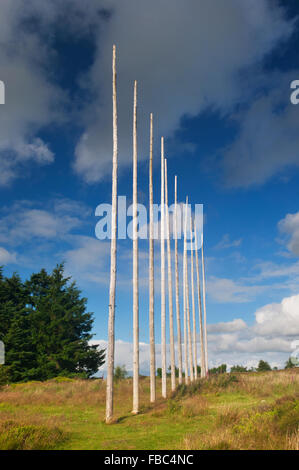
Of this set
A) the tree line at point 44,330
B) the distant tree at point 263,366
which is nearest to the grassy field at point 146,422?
the tree line at point 44,330

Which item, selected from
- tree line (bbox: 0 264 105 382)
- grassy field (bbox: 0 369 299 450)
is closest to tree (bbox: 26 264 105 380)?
tree line (bbox: 0 264 105 382)

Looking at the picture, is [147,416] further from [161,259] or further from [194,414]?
[161,259]

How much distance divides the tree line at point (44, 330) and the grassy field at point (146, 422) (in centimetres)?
1166

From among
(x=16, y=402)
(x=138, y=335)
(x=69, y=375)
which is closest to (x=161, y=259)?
(x=138, y=335)

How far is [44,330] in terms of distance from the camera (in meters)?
39.9

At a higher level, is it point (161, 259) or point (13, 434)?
point (161, 259)

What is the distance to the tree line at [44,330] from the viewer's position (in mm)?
37406

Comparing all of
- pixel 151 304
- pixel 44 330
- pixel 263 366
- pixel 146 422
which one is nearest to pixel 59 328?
pixel 44 330

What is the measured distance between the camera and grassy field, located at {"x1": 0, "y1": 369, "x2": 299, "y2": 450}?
9.91 m

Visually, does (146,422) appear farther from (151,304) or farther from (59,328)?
(59,328)

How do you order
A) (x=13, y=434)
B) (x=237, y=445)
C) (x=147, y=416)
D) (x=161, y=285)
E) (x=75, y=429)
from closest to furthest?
(x=237, y=445)
(x=13, y=434)
(x=75, y=429)
(x=147, y=416)
(x=161, y=285)

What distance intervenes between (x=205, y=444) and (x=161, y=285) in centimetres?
1535

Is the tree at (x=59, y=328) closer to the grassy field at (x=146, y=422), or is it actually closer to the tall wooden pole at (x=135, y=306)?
the grassy field at (x=146, y=422)
